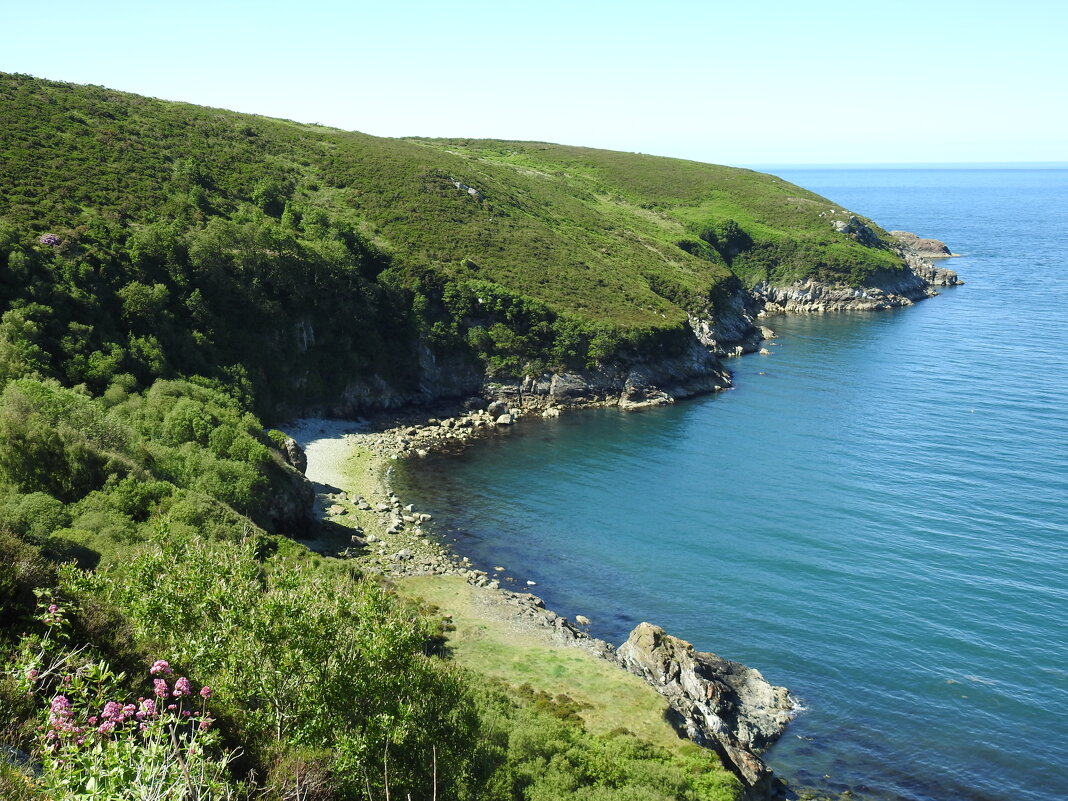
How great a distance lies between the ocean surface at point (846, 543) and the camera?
3669 centimetres

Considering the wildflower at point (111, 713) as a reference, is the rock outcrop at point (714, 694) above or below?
below

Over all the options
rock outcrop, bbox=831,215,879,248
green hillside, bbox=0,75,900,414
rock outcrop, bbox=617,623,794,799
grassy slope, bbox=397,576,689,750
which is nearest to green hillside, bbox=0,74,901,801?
green hillside, bbox=0,75,900,414

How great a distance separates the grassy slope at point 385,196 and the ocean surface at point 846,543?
88.4ft

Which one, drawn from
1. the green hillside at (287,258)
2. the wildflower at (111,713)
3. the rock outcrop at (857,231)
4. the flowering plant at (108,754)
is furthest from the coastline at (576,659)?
the rock outcrop at (857,231)

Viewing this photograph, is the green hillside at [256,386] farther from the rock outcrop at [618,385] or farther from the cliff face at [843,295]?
the cliff face at [843,295]

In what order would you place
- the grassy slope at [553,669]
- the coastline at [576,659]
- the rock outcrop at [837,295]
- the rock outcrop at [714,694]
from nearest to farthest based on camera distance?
the grassy slope at [553,669] → the coastline at [576,659] → the rock outcrop at [714,694] → the rock outcrop at [837,295]

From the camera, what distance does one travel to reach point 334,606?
65.6 ft

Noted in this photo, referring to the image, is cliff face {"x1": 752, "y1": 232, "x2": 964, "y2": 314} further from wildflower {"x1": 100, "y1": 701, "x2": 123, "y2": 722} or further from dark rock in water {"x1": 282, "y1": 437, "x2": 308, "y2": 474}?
wildflower {"x1": 100, "y1": 701, "x2": 123, "y2": 722}

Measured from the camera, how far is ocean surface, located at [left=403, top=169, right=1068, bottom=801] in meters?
36.7

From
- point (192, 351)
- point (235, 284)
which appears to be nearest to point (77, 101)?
point (235, 284)

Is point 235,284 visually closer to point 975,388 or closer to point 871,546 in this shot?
point 871,546

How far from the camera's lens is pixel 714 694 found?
37250 mm

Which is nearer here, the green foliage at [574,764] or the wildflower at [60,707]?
the wildflower at [60,707]

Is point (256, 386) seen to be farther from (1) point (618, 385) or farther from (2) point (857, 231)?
(2) point (857, 231)
